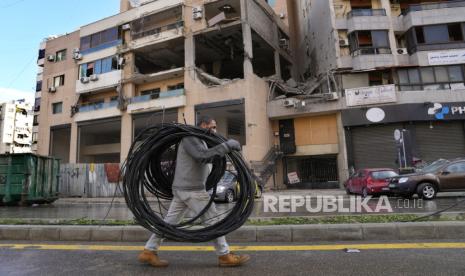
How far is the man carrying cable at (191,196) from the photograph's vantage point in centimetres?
386

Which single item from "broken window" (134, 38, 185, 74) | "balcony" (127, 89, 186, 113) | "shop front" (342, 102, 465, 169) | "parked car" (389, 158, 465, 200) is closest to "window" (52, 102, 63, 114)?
"broken window" (134, 38, 185, 74)

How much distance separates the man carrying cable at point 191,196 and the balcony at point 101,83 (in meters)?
29.3

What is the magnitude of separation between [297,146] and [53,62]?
2819cm

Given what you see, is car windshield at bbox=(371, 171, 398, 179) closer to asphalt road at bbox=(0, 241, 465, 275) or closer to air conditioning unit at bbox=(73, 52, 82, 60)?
asphalt road at bbox=(0, 241, 465, 275)

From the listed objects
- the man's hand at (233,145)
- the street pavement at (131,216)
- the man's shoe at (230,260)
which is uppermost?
the man's hand at (233,145)

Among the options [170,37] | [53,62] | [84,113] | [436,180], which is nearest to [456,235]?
[436,180]

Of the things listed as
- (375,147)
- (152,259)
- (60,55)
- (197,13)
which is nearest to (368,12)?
(375,147)

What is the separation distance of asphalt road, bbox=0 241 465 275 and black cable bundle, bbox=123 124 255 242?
434mm

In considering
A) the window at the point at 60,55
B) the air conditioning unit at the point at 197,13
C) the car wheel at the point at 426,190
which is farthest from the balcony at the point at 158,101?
the car wheel at the point at 426,190

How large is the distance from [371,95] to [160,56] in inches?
769

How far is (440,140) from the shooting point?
23.3 metres

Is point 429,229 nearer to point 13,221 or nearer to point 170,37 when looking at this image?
point 13,221

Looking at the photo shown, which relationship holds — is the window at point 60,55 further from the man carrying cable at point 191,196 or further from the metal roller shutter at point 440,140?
the man carrying cable at point 191,196

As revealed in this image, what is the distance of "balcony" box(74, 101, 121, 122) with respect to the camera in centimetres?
3061
